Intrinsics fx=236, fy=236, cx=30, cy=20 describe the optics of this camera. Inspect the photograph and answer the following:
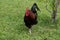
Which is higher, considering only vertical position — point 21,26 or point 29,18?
point 29,18

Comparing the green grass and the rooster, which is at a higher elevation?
the rooster

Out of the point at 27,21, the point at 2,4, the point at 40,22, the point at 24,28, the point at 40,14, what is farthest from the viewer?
the point at 2,4

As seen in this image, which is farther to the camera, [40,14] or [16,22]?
[40,14]

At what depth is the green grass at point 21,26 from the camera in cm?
910

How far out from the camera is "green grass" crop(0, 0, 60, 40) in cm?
910

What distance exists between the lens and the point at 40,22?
10461 millimetres

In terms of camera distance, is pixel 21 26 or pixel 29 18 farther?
pixel 21 26

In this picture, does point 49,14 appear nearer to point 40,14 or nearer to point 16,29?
point 40,14

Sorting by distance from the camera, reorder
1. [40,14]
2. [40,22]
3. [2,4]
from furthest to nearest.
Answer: [2,4]
[40,14]
[40,22]

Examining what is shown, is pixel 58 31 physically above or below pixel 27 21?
below

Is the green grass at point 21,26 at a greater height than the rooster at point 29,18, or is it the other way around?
the rooster at point 29,18

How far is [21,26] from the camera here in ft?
32.8

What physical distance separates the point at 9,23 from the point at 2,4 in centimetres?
296

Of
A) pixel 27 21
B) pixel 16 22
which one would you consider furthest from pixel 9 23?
pixel 27 21
